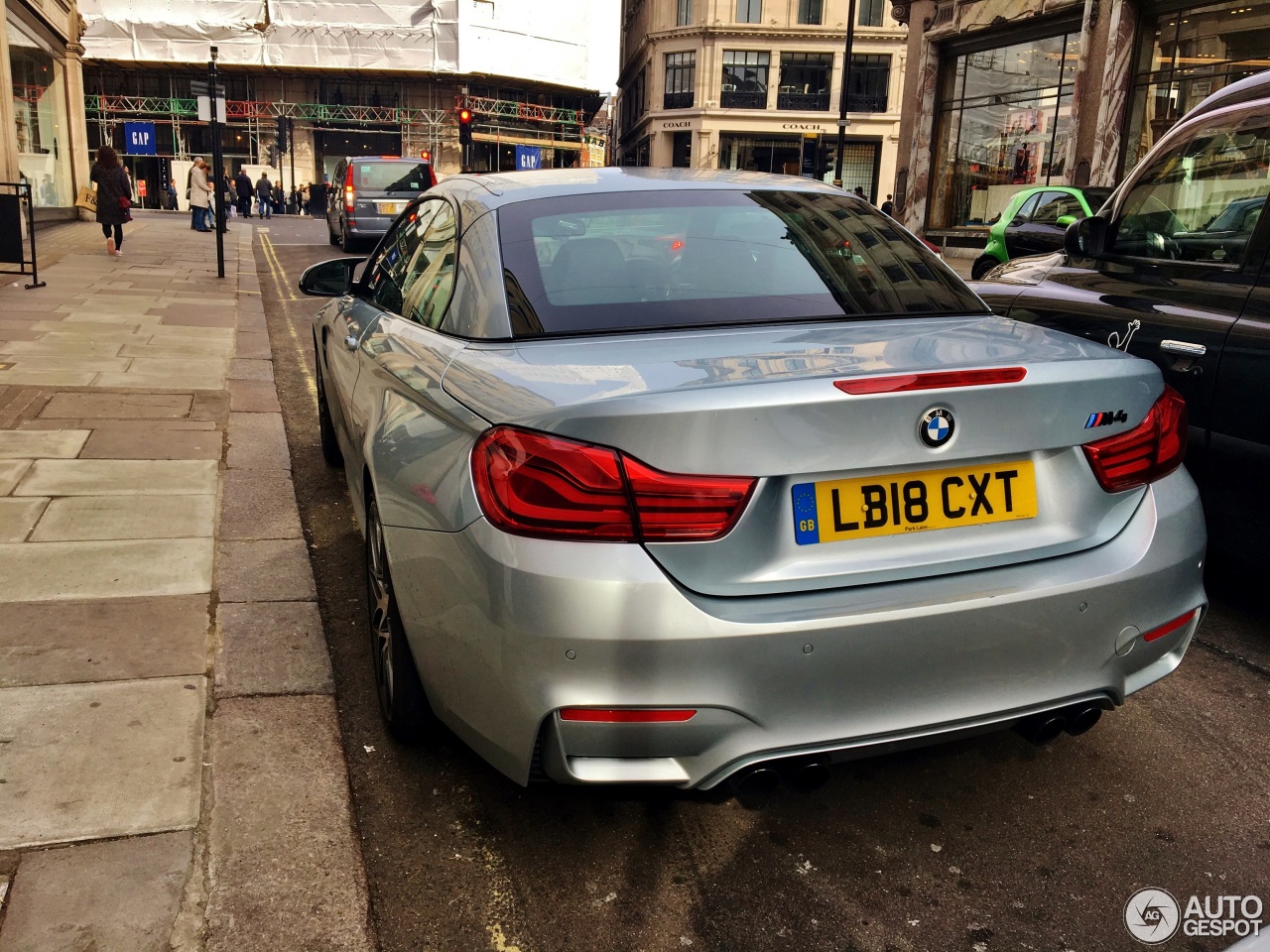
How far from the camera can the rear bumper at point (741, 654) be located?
2199 millimetres

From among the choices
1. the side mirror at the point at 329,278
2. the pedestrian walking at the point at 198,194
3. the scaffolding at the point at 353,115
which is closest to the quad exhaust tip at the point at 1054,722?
the side mirror at the point at 329,278

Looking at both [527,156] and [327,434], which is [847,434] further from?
[527,156]

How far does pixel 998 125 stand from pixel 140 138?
1708 inches

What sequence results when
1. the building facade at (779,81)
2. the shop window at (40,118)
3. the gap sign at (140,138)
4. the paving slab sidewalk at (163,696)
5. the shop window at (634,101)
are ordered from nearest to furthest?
the paving slab sidewalk at (163,696) → the shop window at (40,118) → the gap sign at (140,138) → the building facade at (779,81) → the shop window at (634,101)

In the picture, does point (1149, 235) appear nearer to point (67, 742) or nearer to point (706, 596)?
point (706, 596)

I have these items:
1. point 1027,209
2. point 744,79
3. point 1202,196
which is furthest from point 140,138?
point 1202,196

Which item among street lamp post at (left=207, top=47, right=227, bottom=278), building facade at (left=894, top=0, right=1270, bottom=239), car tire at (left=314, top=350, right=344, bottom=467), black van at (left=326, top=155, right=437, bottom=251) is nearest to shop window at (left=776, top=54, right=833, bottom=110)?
building facade at (left=894, top=0, right=1270, bottom=239)

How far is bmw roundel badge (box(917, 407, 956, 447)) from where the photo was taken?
2.29 metres

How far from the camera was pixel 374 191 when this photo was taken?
21.1m

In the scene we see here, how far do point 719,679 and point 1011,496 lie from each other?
0.75 meters

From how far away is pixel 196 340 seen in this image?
10.3m

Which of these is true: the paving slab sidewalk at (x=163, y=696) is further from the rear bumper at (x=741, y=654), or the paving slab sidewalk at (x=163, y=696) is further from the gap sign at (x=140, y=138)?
the gap sign at (x=140, y=138)

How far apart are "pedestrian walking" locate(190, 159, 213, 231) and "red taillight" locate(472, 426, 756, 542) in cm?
2651

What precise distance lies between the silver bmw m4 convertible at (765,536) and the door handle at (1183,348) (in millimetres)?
1297
